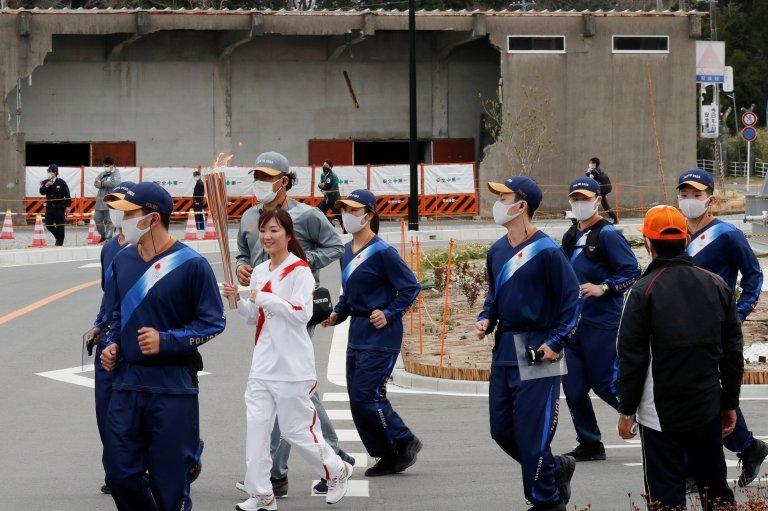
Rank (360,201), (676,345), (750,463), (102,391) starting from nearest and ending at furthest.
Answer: (676,345), (102,391), (750,463), (360,201)

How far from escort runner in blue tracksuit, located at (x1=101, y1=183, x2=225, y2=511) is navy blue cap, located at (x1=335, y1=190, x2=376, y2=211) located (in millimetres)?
2438

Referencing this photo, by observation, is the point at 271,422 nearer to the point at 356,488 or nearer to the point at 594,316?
the point at 356,488

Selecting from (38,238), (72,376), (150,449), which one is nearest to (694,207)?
A: (150,449)

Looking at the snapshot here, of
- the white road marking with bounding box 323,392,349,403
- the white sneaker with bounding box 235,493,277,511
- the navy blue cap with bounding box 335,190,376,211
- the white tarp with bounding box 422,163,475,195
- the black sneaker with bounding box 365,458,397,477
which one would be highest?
the white tarp with bounding box 422,163,475,195

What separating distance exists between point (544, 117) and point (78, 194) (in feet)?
43.9

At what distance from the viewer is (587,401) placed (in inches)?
408

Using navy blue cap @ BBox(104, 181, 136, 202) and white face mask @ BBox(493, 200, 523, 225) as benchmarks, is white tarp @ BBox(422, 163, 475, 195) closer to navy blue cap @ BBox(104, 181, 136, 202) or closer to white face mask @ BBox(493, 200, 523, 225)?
white face mask @ BBox(493, 200, 523, 225)

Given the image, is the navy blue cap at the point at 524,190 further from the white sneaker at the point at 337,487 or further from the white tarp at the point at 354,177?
the white tarp at the point at 354,177

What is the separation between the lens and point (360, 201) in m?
9.86

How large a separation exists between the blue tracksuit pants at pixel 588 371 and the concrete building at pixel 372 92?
32234 mm

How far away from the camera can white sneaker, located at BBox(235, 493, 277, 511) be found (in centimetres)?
846

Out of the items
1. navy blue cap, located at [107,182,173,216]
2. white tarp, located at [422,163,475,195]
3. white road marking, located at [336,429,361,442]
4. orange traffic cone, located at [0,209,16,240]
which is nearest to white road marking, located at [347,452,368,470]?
white road marking, located at [336,429,361,442]

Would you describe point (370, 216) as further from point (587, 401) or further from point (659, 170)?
point (659, 170)

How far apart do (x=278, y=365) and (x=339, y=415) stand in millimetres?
4250
